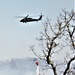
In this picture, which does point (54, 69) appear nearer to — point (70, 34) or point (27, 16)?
point (70, 34)

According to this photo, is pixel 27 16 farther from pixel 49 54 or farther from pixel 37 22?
pixel 49 54

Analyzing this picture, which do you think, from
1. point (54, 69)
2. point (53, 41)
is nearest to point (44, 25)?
point (53, 41)

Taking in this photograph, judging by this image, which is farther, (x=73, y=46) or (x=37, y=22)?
(x=37, y=22)

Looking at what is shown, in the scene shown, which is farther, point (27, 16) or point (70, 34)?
point (27, 16)

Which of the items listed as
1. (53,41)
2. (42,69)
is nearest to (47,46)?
(53,41)

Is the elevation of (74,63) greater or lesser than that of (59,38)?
lesser

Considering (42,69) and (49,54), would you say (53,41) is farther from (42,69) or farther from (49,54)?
(42,69)

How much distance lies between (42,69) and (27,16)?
6713 millimetres

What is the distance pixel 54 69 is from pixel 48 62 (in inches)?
42.1

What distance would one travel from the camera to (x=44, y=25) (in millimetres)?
34031

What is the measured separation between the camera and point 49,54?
33594 millimetres

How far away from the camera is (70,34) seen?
110 ft

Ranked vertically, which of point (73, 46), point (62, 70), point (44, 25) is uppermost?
point (44, 25)

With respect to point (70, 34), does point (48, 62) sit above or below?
below
